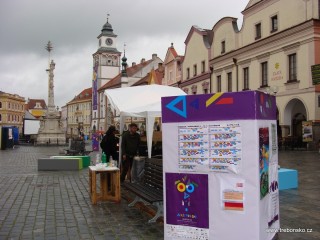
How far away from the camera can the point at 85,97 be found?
120688mm

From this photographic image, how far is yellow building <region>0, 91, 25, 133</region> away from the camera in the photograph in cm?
9388

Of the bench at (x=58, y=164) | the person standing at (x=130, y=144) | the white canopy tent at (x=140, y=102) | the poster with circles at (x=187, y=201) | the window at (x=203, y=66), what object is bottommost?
the bench at (x=58, y=164)

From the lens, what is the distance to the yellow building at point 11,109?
9388 cm

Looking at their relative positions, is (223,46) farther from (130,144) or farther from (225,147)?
(225,147)

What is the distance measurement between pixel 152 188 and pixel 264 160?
11.2ft

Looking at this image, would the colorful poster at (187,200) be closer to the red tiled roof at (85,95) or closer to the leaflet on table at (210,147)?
the leaflet on table at (210,147)

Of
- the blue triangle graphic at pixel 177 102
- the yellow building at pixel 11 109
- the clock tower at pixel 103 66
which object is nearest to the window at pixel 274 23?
the blue triangle graphic at pixel 177 102

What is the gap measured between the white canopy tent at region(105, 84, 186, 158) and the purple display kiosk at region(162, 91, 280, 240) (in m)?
6.17

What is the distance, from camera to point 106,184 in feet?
29.2

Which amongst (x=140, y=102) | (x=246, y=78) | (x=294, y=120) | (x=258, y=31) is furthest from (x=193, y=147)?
(x=246, y=78)

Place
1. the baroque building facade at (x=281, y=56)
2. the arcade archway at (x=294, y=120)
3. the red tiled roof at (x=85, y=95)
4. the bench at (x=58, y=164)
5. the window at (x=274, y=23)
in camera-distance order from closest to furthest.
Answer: the bench at (x=58, y=164), the baroque building facade at (x=281, y=56), the arcade archway at (x=294, y=120), the window at (x=274, y=23), the red tiled roof at (x=85, y=95)

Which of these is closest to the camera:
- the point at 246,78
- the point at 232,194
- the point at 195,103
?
the point at 232,194

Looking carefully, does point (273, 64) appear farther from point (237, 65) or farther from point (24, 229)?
point (24, 229)

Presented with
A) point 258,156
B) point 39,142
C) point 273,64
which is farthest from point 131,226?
point 39,142
